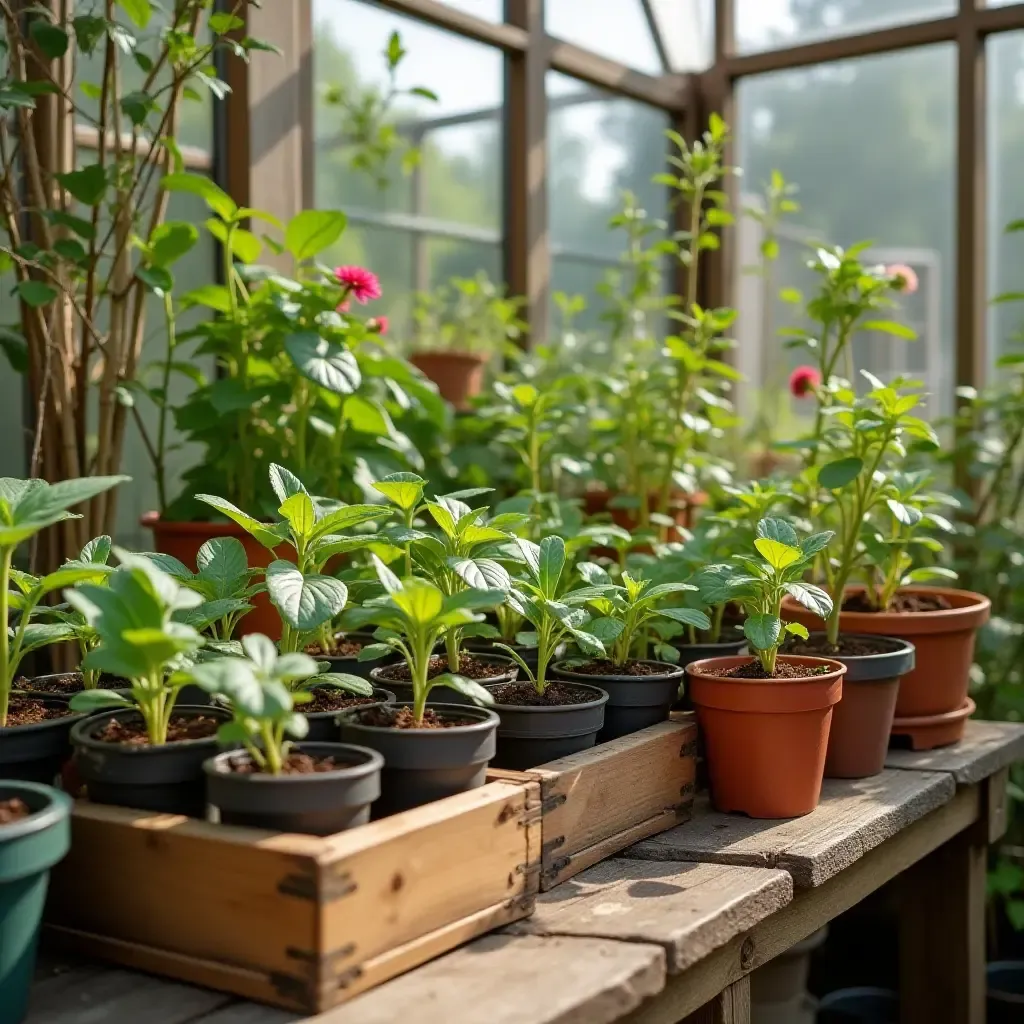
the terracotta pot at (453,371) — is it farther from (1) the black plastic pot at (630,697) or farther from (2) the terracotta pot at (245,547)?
(1) the black plastic pot at (630,697)

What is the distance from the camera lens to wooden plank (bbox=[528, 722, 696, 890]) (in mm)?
1251

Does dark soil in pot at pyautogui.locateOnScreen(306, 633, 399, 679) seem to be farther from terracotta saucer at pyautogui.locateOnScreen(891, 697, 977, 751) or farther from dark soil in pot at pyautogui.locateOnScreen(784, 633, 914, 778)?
terracotta saucer at pyautogui.locateOnScreen(891, 697, 977, 751)

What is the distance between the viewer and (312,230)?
1.83m

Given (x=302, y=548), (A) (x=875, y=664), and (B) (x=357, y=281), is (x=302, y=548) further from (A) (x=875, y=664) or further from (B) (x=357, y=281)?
(A) (x=875, y=664)

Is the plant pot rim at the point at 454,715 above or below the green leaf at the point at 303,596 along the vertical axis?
below

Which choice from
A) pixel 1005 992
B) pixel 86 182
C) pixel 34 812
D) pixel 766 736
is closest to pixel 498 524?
pixel 766 736

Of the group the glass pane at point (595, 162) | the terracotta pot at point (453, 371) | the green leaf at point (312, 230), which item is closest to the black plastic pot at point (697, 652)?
the green leaf at point (312, 230)

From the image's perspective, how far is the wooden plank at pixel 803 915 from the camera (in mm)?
1206

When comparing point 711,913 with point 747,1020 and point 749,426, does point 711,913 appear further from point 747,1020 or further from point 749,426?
point 749,426

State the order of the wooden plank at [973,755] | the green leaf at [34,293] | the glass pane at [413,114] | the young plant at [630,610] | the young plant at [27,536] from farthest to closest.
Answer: the glass pane at [413,114] < the wooden plank at [973,755] < the green leaf at [34,293] < the young plant at [630,610] < the young plant at [27,536]

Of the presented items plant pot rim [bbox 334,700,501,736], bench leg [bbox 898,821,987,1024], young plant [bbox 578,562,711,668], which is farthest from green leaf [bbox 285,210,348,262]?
bench leg [bbox 898,821,987,1024]

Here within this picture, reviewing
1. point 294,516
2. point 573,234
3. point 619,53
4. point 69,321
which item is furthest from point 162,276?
point 619,53

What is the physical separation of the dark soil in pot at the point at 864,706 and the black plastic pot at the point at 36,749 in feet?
3.22

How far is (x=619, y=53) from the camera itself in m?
3.05
